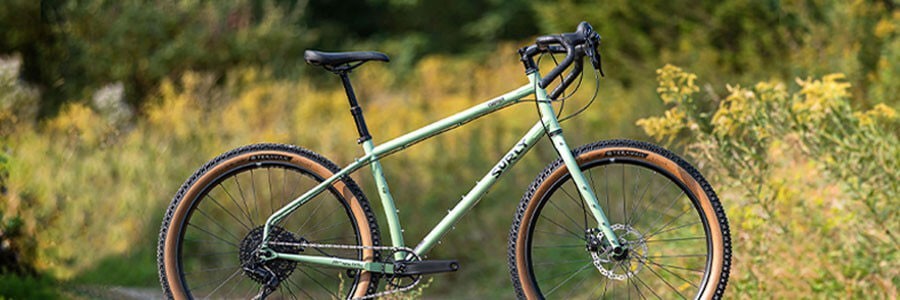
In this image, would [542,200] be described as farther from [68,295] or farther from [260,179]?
[260,179]

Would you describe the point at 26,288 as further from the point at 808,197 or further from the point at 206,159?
the point at 808,197

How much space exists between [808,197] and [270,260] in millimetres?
2498

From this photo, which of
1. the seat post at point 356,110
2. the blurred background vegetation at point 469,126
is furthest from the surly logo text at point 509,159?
the blurred background vegetation at point 469,126

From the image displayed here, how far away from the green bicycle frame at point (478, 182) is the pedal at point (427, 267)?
0.04 meters

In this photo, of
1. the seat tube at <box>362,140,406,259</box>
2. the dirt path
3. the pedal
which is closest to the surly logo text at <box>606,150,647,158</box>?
the pedal

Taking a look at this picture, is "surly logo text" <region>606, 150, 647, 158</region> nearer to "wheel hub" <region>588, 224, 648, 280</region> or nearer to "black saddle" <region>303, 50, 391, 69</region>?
"wheel hub" <region>588, 224, 648, 280</region>

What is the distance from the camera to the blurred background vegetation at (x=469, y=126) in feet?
15.8

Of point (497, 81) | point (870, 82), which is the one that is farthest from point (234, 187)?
point (497, 81)

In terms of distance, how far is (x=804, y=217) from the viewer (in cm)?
491

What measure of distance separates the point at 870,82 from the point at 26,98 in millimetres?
5536

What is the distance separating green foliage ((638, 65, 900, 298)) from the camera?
4656 mm

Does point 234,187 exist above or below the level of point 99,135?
below

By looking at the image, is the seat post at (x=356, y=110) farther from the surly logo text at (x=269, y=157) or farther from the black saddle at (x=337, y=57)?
the surly logo text at (x=269, y=157)

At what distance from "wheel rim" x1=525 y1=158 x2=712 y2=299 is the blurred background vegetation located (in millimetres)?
261
